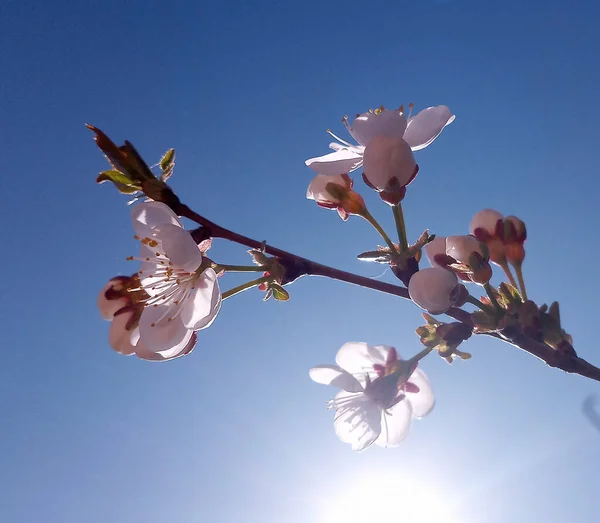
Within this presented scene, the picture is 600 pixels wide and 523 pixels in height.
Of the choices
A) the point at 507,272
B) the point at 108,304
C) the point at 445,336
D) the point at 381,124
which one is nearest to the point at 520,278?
the point at 507,272

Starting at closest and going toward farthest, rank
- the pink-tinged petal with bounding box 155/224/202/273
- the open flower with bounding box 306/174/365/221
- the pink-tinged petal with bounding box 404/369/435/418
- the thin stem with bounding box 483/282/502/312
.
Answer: the pink-tinged petal with bounding box 155/224/202/273
the thin stem with bounding box 483/282/502/312
the open flower with bounding box 306/174/365/221
the pink-tinged petal with bounding box 404/369/435/418

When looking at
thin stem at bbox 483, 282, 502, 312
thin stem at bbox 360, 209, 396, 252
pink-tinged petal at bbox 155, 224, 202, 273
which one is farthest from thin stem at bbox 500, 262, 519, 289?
pink-tinged petal at bbox 155, 224, 202, 273

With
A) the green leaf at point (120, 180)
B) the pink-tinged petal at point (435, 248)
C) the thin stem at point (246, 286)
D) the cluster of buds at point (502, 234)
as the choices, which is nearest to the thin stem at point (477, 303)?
the pink-tinged petal at point (435, 248)

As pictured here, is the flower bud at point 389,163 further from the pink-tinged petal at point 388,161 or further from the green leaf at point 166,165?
the green leaf at point 166,165

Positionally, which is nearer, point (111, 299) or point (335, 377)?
point (111, 299)

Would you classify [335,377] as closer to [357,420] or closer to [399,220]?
[357,420]

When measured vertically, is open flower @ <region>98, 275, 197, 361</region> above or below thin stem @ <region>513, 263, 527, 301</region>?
above

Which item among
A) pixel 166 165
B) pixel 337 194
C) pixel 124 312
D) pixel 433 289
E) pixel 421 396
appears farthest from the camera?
pixel 421 396

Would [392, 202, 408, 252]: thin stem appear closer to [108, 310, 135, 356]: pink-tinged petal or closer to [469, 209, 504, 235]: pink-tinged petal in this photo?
[469, 209, 504, 235]: pink-tinged petal
